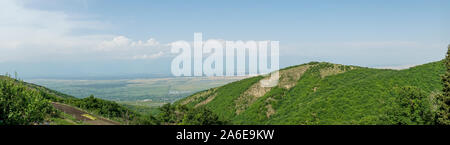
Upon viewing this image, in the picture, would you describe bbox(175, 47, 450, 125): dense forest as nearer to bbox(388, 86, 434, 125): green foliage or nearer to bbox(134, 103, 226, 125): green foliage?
bbox(388, 86, 434, 125): green foliage

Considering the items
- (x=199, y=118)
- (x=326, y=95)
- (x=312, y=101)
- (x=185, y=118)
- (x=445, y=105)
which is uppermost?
(x=445, y=105)

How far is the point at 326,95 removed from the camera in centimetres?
5853

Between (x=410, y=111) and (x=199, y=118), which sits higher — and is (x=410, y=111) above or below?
above

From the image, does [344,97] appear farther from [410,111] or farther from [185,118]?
[185,118]

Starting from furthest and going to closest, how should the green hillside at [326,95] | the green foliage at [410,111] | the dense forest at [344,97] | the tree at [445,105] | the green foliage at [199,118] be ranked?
the green hillside at [326,95], the green foliage at [199,118], the dense forest at [344,97], the green foliage at [410,111], the tree at [445,105]

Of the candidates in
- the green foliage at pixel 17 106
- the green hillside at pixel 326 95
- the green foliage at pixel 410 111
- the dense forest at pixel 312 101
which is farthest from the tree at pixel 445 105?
the green foliage at pixel 17 106

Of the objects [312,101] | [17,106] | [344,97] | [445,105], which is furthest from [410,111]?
[17,106]

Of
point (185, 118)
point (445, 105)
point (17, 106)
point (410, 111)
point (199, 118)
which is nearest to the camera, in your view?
point (17, 106)

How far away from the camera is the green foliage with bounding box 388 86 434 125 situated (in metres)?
35.6

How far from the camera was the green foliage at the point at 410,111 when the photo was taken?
1401 inches

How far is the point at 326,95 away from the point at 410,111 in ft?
73.9

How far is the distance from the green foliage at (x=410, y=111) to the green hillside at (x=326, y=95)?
131 cm

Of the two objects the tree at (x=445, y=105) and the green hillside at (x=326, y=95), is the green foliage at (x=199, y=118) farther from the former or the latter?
the tree at (x=445, y=105)
